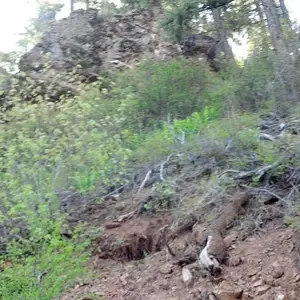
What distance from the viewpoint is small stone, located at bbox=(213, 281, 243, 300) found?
5230 millimetres

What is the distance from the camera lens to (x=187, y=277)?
19.0 ft

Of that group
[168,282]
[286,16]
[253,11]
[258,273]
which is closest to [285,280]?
[258,273]

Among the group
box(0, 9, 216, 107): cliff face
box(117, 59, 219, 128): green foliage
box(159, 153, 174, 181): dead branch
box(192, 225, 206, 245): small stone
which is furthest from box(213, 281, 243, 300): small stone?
box(0, 9, 216, 107): cliff face

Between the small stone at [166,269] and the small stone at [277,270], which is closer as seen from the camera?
the small stone at [277,270]

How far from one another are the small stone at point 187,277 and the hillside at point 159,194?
2 centimetres

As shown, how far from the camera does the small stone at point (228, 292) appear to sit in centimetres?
523

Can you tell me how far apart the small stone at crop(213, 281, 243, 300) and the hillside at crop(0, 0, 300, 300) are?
0.01 m

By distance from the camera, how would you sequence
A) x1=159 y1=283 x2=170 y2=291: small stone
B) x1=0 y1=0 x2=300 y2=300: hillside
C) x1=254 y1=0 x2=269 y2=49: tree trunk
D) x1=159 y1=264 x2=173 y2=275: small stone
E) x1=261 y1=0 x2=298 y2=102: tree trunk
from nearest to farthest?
1. x1=0 y1=0 x2=300 y2=300: hillside
2. x1=159 y1=283 x2=170 y2=291: small stone
3. x1=159 y1=264 x2=173 y2=275: small stone
4. x1=261 y1=0 x2=298 y2=102: tree trunk
5. x1=254 y1=0 x2=269 y2=49: tree trunk

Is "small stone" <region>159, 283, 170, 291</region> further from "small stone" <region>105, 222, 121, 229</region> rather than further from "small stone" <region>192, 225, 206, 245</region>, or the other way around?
"small stone" <region>105, 222, 121, 229</region>

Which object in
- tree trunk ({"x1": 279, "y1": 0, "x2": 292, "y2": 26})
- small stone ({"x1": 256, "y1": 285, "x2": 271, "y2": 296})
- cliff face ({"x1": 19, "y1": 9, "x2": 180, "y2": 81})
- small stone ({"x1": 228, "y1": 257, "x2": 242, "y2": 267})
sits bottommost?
small stone ({"x1": 256, "y1": 285, "x2": 271, "y2": 296})

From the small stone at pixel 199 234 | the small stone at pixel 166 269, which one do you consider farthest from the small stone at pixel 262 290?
the small stone at pixel 166 269

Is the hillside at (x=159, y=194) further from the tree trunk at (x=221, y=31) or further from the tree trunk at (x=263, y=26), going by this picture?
the tree trunk at (x=221, y=31)

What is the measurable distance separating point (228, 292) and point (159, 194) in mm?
2385

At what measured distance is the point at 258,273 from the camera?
547cm
